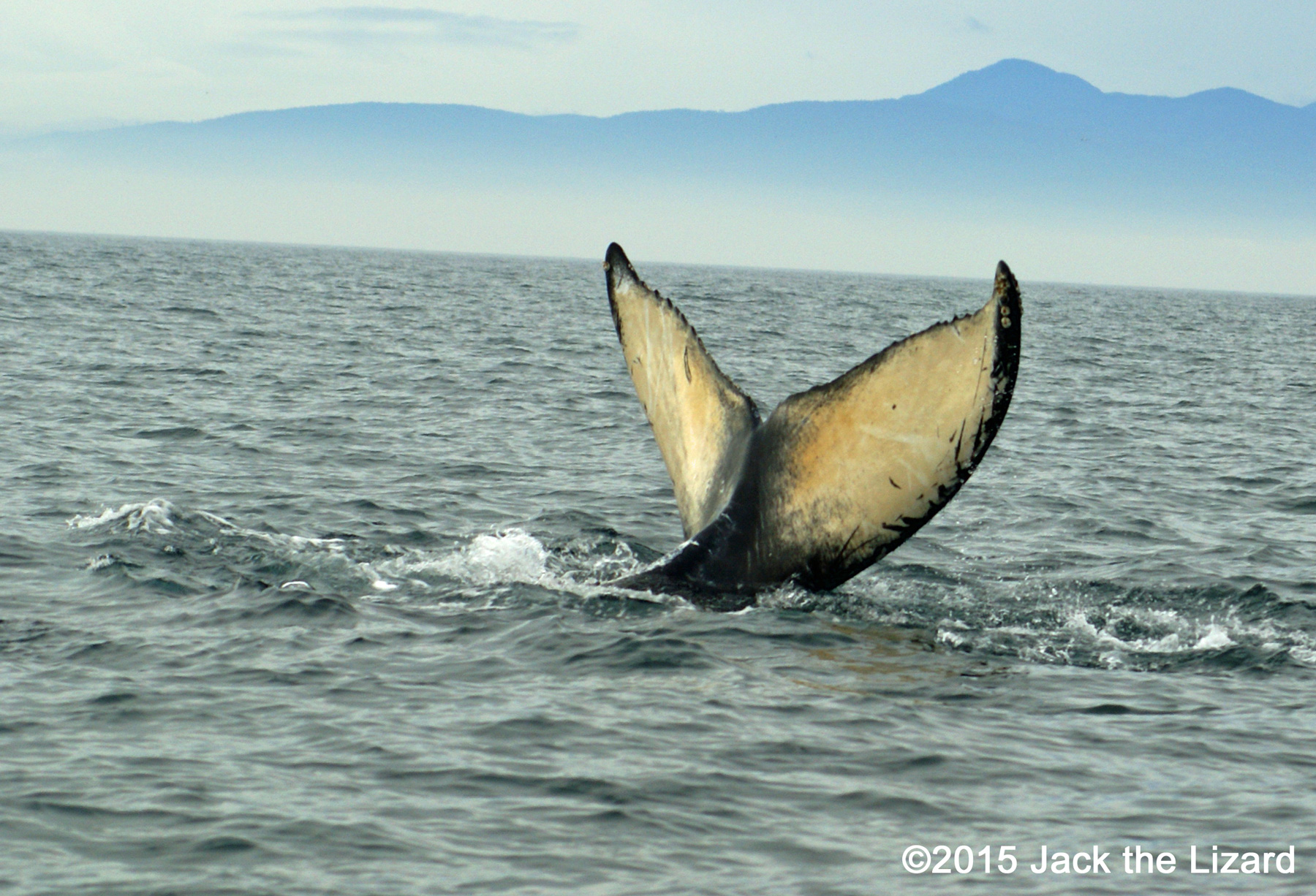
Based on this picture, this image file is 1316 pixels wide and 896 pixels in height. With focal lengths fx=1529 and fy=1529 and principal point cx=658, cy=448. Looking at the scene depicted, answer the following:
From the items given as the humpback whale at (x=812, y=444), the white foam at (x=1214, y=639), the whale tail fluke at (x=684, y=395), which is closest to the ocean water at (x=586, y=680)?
the white foam at (x=1214, y=639)

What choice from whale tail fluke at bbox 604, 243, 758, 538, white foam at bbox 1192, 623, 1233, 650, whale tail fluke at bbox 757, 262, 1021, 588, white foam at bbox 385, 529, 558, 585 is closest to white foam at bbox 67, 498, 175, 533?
white foam at bbox 385, 529, 558, 585

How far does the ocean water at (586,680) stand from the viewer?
18.6 feet

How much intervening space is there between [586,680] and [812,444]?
1701mm

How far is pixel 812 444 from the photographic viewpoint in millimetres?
7301

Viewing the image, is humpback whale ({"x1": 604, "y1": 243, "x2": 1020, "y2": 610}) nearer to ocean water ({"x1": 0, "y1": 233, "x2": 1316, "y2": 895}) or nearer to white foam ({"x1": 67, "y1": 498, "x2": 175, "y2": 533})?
ocean water ({"x1": 0, "y1": 233, "x2": 1316, "y2": 895})

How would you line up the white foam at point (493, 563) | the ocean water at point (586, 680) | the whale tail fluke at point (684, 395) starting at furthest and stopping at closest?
the white foam at point (493, 563) → the whale tail fluke at point (684, 395) → the ocean water at point (586, 680)

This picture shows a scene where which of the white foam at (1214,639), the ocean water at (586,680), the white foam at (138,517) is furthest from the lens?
the white foam at (138,517)

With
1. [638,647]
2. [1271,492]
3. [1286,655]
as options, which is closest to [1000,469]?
[1271,492]

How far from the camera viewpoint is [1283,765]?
6.80 meters

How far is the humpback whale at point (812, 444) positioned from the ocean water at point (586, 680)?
0.35 meters

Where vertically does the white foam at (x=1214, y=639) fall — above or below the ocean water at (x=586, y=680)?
above

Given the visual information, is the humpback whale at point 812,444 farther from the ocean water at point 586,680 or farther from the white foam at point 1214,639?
the white foam at point 1214,639

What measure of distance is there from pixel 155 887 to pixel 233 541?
5.70 m

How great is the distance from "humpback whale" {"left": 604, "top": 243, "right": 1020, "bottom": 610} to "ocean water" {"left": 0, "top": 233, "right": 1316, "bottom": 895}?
350mm
